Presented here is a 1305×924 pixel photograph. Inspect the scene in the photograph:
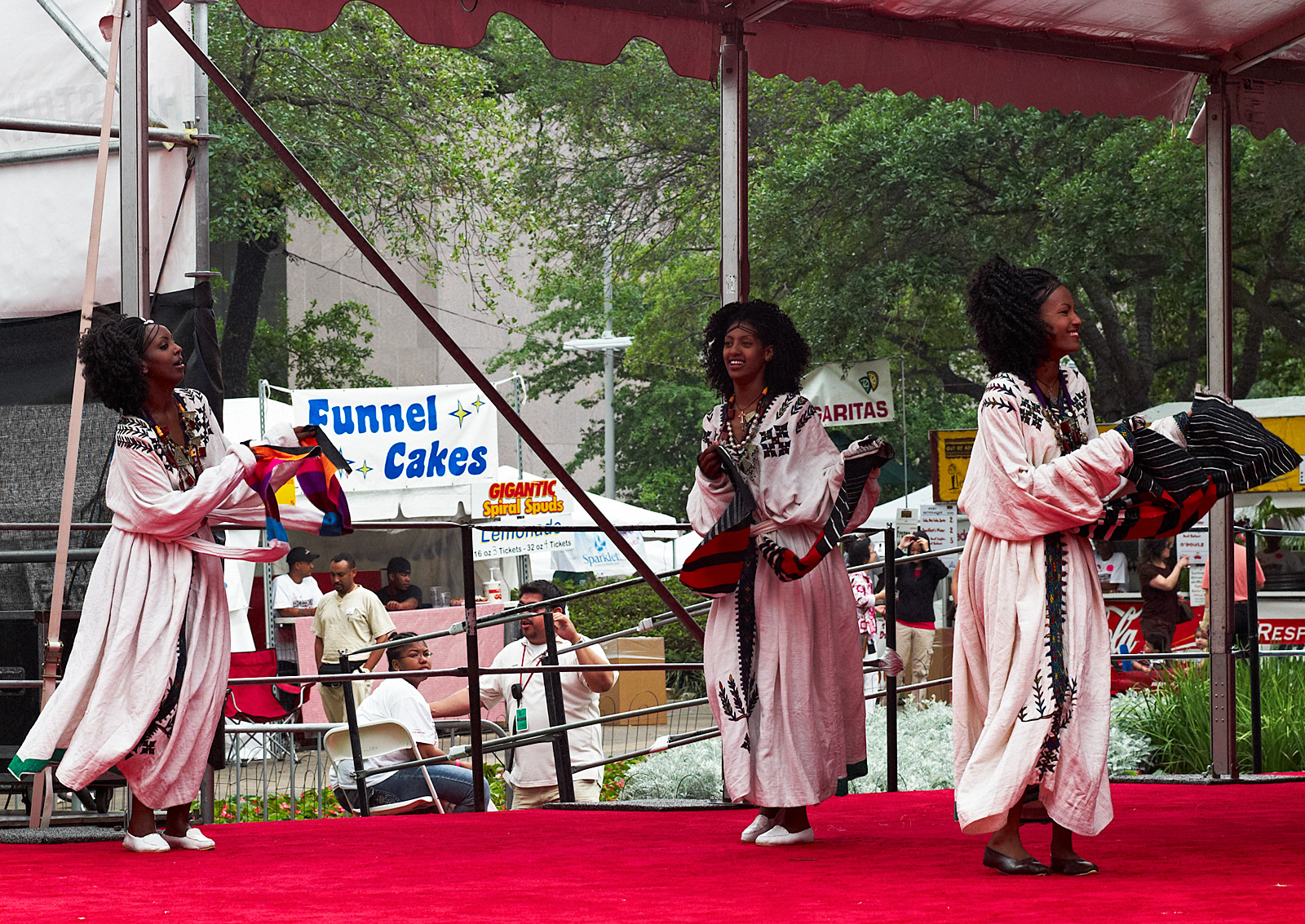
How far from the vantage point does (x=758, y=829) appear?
4.32 meters

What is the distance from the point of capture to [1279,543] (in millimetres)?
11344

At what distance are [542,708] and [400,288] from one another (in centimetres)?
345

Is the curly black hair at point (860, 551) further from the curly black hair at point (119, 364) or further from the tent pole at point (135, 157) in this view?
the curly black hair at point (119, 364)

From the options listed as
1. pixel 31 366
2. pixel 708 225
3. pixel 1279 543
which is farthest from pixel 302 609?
pixel 708 225

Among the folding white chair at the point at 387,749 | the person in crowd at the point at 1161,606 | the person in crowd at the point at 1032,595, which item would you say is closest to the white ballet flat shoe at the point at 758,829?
the person in crowd at the point at 1032,595

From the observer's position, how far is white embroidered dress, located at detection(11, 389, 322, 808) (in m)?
4.33

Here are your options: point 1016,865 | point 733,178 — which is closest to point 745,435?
point 733,178

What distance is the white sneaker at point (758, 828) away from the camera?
4312mm

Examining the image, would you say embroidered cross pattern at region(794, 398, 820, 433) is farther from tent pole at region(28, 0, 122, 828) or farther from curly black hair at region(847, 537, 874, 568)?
curly black hair at region(847, 537, 874, 568)

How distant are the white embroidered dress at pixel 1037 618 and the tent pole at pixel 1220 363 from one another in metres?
2.57

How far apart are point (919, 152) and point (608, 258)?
32.0ft

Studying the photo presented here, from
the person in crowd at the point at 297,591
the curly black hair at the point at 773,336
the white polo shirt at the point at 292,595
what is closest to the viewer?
the curly black hair at the point at 773,336

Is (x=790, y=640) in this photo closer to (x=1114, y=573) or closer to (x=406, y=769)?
(x=406, y=769)

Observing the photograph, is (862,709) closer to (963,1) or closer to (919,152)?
(963,1)
